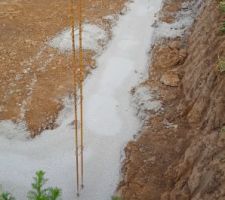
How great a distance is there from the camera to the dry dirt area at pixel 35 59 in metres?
6.43

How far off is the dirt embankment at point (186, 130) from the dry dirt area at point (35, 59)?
56.6 inches

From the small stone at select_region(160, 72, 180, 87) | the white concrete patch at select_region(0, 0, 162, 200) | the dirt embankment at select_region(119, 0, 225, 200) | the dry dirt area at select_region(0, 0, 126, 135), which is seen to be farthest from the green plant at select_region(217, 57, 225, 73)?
the dry dirt area at select_region(0, 0, 126, 135)

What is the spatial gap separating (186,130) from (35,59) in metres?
3.17

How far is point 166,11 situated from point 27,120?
13.0ft

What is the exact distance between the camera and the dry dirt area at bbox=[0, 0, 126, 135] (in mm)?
6434

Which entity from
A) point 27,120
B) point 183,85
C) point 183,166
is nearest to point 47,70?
point 27,120

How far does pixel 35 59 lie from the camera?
7.42 metres

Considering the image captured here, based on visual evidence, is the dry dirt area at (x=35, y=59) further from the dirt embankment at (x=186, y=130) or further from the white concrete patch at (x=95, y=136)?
the dirt embankment at (x=186, y=130)

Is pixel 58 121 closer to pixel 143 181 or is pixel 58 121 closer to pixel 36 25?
pixel 143 181

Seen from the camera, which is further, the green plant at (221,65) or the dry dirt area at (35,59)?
the dry dirt area at (35,59)

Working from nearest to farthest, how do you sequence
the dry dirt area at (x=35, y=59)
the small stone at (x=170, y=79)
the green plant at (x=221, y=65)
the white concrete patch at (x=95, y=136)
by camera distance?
1. the green plant at (x=221, y=65)
2. the white concrete patch at (x=95, y=136)
3. the dry dirt area at (x=35, y=59)
4. the small stone at (x=170, y=79)

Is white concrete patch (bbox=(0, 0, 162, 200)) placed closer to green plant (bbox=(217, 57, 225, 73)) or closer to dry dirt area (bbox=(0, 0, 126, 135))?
dry dirt area (bbox=(0, 0, 126, 135))

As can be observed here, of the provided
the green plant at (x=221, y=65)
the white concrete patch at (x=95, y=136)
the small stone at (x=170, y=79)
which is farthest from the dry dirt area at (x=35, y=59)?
the green plant at (x=221, y=65)

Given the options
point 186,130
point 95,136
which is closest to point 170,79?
point 186,130
